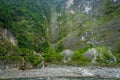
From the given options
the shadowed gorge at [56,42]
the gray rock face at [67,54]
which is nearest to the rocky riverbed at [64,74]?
the shadowed gorge at [56,42]

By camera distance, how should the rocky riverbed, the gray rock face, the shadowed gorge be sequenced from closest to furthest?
the rocky riverbed
the shadowed gorge
the gray rock face

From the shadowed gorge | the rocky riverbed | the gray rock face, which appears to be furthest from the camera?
the gray rock face

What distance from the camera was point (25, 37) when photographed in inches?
6417

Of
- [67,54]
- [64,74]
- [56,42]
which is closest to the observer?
[64,74]

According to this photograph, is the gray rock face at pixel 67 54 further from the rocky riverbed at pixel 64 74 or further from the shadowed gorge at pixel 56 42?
the rocky riverbed at pixel 64 74

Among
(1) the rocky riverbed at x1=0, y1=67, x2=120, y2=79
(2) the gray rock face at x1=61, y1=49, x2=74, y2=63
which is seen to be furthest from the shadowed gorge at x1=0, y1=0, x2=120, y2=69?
(1) the rocky riverbed at x1=0, y1=67, x2=120, y2=79

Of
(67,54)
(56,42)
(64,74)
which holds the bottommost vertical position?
(64,74)

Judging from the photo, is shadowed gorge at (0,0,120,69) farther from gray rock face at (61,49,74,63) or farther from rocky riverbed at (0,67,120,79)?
rocky riverbed at (0,67,120,79)

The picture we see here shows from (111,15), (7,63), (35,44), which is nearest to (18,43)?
(35,44)

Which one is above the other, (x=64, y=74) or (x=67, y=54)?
(x=67, y=54)

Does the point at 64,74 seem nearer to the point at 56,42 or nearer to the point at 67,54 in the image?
the point at 67,54

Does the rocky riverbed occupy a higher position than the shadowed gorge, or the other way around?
the shadowed gorge

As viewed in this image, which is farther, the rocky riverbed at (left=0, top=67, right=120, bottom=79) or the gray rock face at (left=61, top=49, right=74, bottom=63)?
the gray rock face at (left=61, top=49, right=74, bottom=63)

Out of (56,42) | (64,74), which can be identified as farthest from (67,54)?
(64,74)
